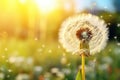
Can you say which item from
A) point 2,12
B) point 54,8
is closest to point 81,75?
point 54,8

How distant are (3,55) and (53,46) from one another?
1.02 ft

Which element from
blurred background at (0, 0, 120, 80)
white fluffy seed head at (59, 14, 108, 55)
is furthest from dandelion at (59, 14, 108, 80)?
blurred background at (0, 0, 120, 80)

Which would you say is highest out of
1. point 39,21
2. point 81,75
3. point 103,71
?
point 39,21

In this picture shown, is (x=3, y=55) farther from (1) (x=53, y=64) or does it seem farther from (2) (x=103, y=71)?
(2) (x=103, y=71)

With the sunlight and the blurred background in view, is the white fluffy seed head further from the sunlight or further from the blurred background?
the sunlight

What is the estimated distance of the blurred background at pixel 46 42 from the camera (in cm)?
246

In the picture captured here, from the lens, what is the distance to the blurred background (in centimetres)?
246

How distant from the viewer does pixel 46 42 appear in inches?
99.3

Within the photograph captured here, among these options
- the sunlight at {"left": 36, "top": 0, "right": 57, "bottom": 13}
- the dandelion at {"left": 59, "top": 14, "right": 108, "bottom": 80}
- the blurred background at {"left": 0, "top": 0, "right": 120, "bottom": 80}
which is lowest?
the dandelion at {"left": 59, "top": 14, "right": 108, "bottom": 80}

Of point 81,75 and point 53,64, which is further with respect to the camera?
point 53,64

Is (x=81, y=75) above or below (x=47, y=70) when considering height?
below

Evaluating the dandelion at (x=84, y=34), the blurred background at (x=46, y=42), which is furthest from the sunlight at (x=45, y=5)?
the dandelion at (x=84, y=34)

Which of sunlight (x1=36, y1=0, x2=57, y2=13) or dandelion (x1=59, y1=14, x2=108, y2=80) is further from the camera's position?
sunlight (x1=36, y1=0, x2=57, y2=13)

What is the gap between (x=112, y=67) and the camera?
2.46m
